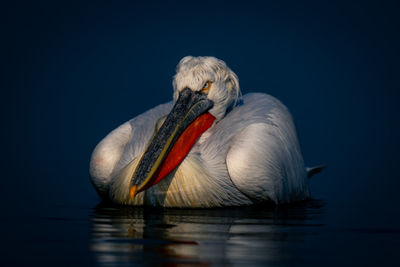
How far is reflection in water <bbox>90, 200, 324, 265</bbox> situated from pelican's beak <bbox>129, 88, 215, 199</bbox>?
1.03 feet

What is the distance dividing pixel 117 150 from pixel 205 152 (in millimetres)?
1080

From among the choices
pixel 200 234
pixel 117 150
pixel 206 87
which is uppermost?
pixel 206 87

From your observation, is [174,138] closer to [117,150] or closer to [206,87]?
[206,87]

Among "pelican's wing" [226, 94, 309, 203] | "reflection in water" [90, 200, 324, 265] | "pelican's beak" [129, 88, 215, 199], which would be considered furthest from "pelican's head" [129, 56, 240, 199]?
"reflection in water" [90, 200, 324, 265]

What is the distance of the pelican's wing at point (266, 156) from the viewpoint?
6426 millimetres

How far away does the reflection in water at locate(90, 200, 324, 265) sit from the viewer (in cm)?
390

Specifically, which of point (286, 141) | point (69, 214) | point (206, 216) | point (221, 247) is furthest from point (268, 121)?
point (221, 247)

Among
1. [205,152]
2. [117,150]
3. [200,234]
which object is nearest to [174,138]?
[205,152]

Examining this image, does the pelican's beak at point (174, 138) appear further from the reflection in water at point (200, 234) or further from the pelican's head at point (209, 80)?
the reflection in water at point (200, 234)

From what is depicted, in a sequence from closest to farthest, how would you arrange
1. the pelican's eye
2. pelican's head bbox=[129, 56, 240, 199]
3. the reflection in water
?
the reflection in water < pelican's head bbox=[129, 56, 240, 199] < the pelican's eye

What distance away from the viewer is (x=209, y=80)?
7078 millimetres

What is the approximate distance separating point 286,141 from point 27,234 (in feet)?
10.2

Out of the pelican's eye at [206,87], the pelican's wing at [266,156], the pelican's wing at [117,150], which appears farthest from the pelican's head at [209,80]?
the pelican's wing at [117,150]

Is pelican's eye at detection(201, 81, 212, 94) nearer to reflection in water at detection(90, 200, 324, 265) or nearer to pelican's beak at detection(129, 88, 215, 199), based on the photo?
pelican's beak at detection(129, 88, 215, 199)
